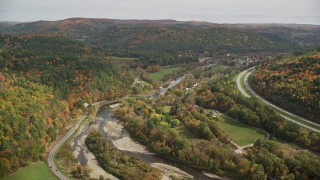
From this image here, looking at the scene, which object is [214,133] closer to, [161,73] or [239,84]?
[239,84]

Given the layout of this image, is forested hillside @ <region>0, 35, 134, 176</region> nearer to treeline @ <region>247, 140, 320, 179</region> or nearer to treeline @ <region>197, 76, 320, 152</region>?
treeline @ <region>197, 76, 320, 152</region>

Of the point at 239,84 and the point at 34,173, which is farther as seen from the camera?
the point at 239,84

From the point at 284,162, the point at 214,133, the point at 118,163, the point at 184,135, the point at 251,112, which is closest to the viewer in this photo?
the point at 284,162

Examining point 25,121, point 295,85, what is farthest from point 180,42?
point 25,121

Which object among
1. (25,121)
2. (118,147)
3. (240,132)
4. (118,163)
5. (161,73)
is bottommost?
(118,147)

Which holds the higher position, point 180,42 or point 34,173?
point 180,42

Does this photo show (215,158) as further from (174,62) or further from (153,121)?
(174,62)

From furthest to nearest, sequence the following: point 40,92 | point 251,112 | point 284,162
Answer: point 40,92 → point 251,112 → point 284,162
